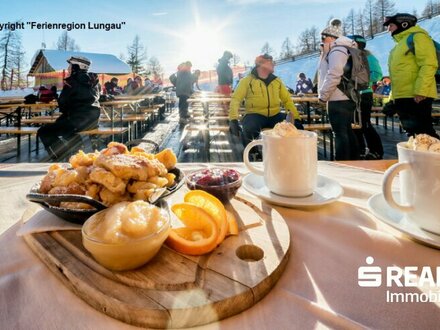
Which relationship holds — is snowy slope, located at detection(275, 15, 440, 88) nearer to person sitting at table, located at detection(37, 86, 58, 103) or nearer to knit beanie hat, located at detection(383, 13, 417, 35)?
knit beanie hat, located at detection(383, 13, 417, 35)

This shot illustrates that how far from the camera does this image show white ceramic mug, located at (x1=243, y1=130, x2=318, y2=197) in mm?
826

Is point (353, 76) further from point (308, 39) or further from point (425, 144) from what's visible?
point (308, 39)

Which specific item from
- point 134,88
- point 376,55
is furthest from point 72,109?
point 376,55

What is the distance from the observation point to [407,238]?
64 cm

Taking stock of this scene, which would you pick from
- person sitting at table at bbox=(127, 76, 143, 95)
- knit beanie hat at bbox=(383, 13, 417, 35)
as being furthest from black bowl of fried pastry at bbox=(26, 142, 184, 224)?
person sitting at table at bbox=(127, 76, 143, 95)

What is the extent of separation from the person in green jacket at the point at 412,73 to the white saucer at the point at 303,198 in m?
2.76

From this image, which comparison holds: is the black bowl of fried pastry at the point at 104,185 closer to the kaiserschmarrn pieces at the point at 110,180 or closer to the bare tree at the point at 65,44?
the kaiserschmarrn pieces at the point at 110,180

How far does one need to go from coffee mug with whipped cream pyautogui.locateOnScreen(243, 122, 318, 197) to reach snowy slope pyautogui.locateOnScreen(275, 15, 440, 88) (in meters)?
18.7

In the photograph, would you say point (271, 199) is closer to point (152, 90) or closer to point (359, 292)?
point (359, 292)

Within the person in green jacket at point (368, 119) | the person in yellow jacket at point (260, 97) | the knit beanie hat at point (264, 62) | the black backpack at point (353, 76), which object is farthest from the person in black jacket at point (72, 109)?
the person in green jacket at point (368, 119)

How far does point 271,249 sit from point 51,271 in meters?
0.43

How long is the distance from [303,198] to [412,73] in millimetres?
3050

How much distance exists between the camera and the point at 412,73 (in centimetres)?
308

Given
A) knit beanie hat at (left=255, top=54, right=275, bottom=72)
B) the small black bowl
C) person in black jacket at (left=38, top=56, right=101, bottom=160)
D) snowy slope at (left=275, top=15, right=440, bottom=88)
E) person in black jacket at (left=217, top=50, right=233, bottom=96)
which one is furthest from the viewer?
snowy slope at (left=275, top=15, right=440, bottom=88)
